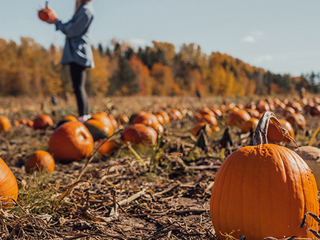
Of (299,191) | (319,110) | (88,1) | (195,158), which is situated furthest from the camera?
(319,110)

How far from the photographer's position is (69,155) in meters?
3.72

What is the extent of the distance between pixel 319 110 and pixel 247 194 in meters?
7.18

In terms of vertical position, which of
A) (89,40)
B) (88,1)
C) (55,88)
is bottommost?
(55,88)

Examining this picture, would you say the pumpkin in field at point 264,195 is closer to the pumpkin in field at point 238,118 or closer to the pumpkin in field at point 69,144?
the pumpkin in field at point 69,144

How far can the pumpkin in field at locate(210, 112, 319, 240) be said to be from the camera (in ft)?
4.40

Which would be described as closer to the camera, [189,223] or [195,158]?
[189,223]

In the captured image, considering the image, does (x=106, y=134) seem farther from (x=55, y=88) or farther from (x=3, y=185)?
(x=55, y=88)

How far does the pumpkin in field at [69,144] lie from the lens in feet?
12.1

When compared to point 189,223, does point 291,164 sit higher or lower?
higher

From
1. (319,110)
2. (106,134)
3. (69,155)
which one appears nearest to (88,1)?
(106,134)

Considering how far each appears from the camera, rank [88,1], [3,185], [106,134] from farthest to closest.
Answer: [88,1] → [106,134] → [3,185]

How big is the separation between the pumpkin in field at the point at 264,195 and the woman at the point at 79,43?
4428 mm

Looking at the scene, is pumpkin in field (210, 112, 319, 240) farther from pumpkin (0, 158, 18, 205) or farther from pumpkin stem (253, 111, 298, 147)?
pumpkin (0, 158, 18, 205)

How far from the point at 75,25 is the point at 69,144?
8.64ft
